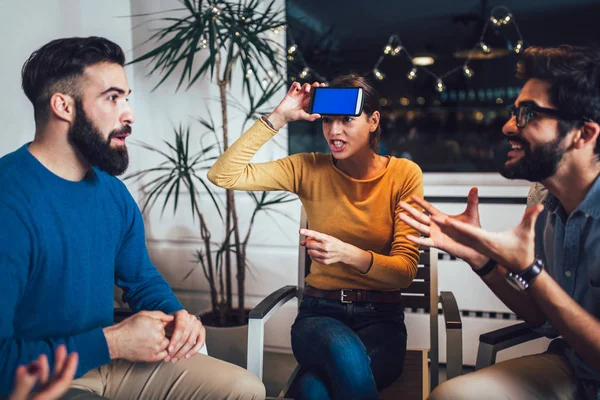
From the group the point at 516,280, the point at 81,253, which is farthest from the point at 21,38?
the point at 516,280

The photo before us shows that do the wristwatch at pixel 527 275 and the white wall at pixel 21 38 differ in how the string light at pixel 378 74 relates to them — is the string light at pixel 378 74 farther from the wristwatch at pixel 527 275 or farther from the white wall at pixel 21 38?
the wristwatch at pixel 527 275

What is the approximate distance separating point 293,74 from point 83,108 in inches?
70.8

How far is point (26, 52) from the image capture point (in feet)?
7.54

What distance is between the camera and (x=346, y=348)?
5.03ft

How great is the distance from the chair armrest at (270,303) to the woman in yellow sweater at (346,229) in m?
0.08

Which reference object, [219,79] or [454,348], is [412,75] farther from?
[454,348]

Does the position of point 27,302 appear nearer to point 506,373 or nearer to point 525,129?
point 506,373

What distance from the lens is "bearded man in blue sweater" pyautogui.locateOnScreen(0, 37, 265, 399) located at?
4.14 ft

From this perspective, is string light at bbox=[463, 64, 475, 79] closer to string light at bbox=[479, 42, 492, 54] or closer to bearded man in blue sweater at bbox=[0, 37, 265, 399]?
string light at bbox=[479, 42, 492, 54]

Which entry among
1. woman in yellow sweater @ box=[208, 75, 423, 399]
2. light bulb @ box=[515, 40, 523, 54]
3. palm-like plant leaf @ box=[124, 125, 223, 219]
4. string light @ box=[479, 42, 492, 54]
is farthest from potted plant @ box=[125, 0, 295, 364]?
light bulb @ box=[515, 40, 523, 54]

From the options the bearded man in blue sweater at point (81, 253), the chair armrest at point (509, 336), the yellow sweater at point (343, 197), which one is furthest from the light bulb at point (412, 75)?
the bearded man in blue sweater at point (81, 253)

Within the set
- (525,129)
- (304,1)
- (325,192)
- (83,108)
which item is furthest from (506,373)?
(304,1)

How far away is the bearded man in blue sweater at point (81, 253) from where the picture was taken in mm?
1262

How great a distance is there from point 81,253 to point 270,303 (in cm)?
62
